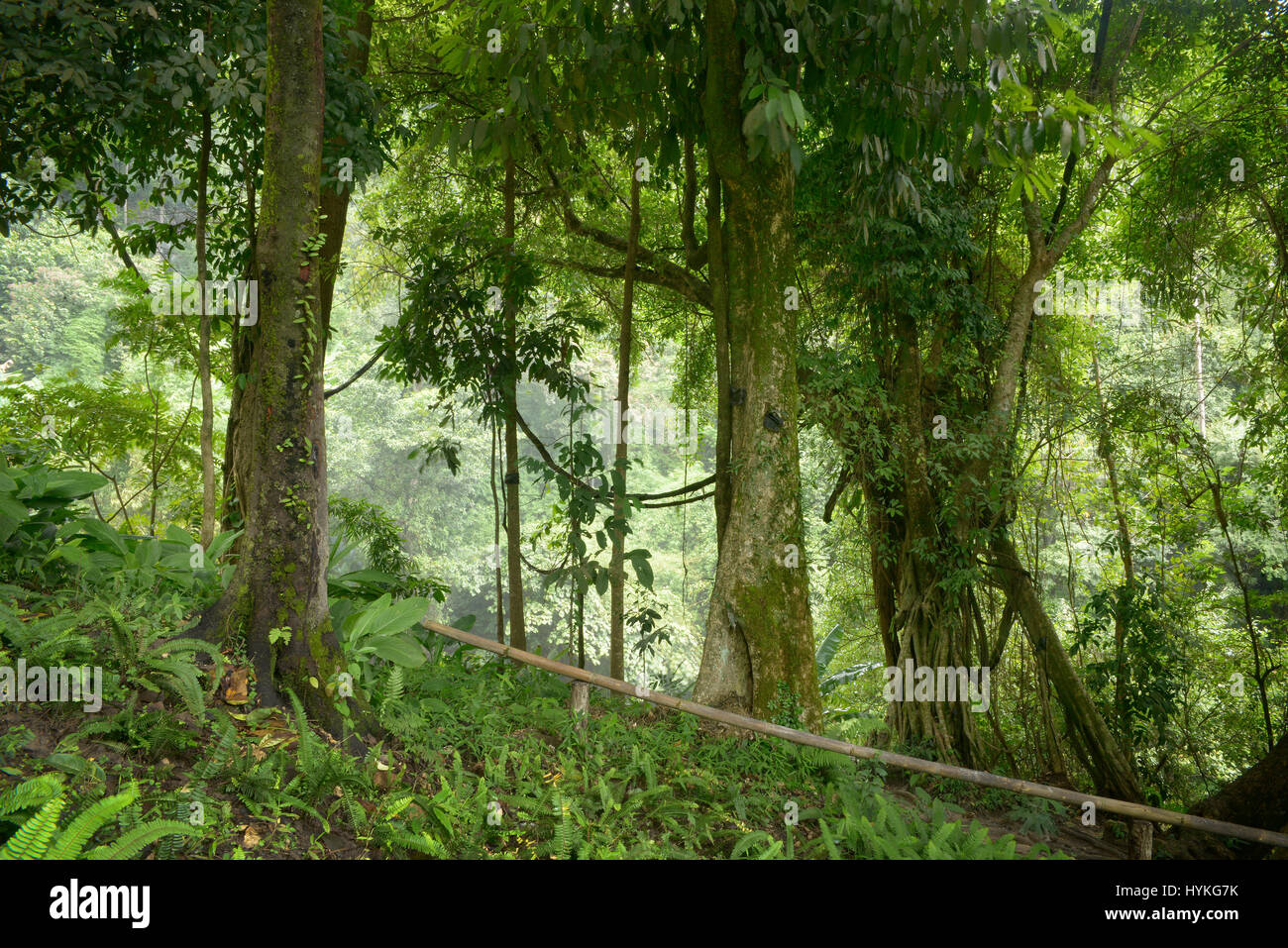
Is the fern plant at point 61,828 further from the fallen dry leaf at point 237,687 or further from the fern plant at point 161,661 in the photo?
the fallen dry leaf at point 237,687

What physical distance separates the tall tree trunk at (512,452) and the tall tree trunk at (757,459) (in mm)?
1803

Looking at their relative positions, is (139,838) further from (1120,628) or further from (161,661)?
(1120,628)

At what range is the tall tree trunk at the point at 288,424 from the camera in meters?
3.26

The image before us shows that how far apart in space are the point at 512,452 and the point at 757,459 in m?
2.46

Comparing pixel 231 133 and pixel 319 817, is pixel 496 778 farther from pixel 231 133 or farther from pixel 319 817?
pixel 231 133

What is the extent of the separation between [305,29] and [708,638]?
142 inches

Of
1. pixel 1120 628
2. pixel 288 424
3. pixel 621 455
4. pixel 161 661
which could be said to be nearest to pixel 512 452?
pixel 621 455

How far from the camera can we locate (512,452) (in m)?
6.66

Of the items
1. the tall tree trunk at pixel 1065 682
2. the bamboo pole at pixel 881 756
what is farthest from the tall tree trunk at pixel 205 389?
the tall tree trunk at pixel 1065 682

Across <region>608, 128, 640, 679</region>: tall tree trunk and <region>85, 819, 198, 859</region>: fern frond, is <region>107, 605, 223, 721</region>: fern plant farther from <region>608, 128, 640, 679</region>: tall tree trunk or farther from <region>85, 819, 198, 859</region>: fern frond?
<region>608, 128, 640, 679</region>: tall tree trunk

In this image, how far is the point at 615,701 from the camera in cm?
493

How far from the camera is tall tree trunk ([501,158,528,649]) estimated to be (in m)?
6.15
